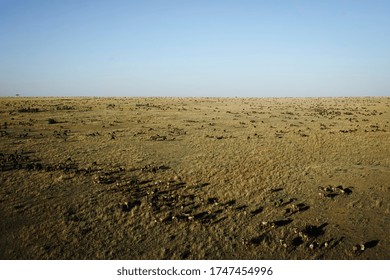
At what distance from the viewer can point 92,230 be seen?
8867mm

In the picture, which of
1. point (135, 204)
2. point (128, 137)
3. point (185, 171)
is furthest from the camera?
point (128, 137)

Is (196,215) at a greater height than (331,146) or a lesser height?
lesser

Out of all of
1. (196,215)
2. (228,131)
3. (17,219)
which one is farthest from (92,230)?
(228,131)

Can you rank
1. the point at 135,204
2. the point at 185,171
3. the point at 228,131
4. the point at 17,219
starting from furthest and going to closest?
1. the point at 228,131
2. the point at 185,171
3. the point at 135,204
4. the point at 17,219

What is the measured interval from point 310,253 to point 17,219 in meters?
10.1

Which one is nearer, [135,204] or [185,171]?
[135,204]

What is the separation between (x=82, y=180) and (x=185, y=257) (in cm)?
782

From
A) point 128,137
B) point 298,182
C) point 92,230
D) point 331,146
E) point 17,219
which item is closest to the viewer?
point 92,230

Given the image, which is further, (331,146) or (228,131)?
(228,131)

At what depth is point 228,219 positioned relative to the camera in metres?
9.65

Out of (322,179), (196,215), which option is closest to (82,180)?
(196,215)

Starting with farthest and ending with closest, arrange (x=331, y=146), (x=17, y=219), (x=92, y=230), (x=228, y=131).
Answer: (x=228, y=131), (x=331, y=146), (x=17, y=219), (x=92, y=230)

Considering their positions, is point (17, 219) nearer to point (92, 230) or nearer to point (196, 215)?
point (92, 230)

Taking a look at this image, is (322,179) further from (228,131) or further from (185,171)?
(228,131)
